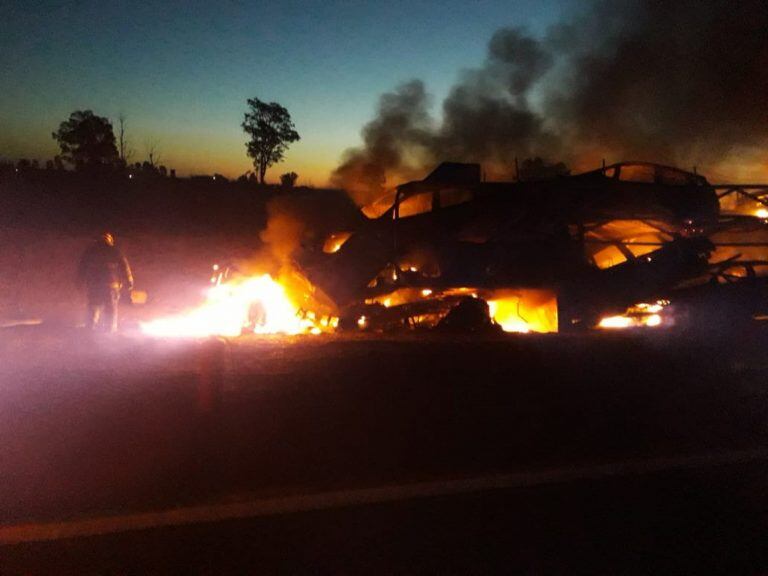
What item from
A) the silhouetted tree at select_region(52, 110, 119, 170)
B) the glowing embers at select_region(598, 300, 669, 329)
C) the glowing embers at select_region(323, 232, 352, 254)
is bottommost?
the glowing embers at select_region(598, 300, 669, 329)

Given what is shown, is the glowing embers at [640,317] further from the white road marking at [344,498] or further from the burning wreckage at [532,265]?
the white road marking at [344,498]

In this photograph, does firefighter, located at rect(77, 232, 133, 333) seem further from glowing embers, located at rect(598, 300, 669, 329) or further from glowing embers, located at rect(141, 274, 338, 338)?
glowing embers, located at rect(598, 300, 669, 329)

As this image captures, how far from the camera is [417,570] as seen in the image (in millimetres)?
4180

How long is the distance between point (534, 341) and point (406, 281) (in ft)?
12.8

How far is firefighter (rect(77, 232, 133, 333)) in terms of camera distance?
424 inches

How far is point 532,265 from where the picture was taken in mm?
12750

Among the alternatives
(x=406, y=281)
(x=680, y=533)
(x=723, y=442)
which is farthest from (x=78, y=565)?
(x=406, y=281)

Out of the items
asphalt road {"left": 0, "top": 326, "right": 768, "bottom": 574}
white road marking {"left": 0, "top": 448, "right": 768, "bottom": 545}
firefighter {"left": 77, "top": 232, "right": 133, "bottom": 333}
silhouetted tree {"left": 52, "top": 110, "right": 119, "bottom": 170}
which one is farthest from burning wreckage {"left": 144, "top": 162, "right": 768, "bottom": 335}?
silhouetted tree {"left": 52, "top": 110, "right": 119, "bottom": 170}

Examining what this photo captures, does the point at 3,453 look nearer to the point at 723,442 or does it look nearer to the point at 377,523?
the point at 377,523

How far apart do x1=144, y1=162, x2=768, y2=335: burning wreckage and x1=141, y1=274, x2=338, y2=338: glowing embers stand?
3cm

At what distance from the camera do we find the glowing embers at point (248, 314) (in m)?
12.9

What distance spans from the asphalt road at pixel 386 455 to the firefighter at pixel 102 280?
4.10 feet

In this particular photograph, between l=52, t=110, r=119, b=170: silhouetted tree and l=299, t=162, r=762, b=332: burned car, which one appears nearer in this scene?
l=299, t=162, r=762, b=332: burned car

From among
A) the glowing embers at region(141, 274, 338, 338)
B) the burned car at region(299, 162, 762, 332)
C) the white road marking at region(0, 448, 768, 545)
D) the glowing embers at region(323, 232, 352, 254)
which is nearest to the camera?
the white road marking at region(0, 448, 768, 545)
